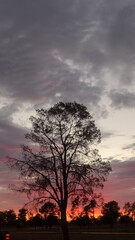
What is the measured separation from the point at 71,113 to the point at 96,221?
160322 mm

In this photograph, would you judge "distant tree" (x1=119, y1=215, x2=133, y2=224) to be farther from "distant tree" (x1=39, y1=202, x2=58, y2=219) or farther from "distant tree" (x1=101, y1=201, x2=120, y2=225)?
"distant tree" (x1=39, y1=202, x2=58, y2=219)

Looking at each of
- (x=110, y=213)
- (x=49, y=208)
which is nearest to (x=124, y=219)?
(x=110, y=213)

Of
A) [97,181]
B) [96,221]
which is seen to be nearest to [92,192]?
[97,181]

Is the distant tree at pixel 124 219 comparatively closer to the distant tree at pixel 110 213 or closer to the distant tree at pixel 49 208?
the distant tree at pixel 110 213

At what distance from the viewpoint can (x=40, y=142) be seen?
39688 mm

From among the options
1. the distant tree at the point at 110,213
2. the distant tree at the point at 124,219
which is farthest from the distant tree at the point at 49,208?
the distant tree at the point at 124,219

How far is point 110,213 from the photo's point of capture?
178500 millimetres

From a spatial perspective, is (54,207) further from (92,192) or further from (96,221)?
(96,221)

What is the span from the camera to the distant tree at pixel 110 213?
17619 centimetres

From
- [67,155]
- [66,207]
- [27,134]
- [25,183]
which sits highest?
[27,134]

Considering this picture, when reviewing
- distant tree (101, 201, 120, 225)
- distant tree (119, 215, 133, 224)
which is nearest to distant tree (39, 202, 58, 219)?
distant tree (101, 201, 120, 225)

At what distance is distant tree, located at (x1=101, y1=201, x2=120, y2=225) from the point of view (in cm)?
17619

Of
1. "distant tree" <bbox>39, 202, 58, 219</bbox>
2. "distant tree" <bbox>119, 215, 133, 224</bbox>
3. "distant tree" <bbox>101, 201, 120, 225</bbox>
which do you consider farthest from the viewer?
"distant tree" <bbox>119, 215, 133, 224</bbox>

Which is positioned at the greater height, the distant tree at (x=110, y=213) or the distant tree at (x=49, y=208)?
the distant tree at (x=110, y=213)
